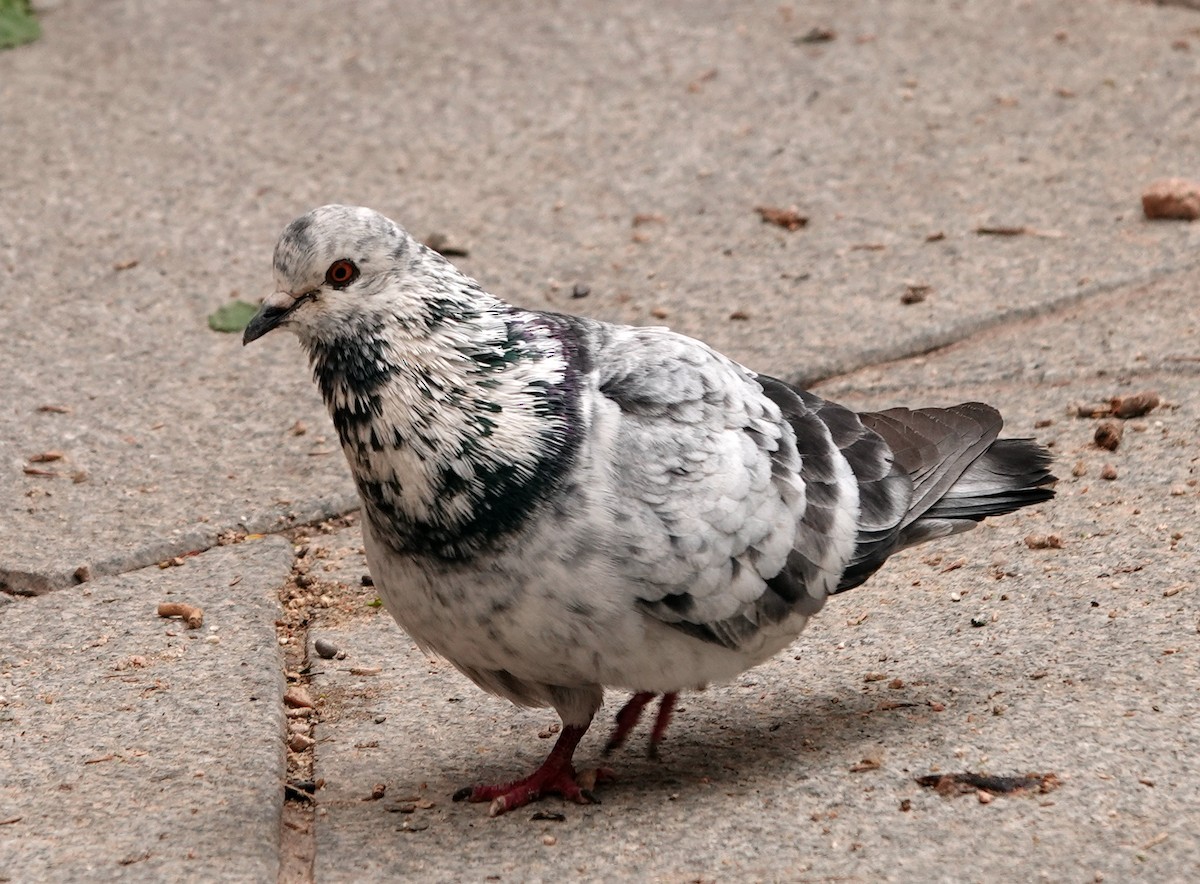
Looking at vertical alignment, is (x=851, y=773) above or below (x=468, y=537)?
below

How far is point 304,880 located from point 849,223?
377 centimetres

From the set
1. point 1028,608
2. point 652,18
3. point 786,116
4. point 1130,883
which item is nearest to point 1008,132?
point 786,116

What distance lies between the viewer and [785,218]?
6.18m

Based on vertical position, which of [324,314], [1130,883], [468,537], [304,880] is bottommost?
[304,880]

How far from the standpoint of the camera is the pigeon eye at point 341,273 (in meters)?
3.22

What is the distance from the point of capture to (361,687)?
3953 mm

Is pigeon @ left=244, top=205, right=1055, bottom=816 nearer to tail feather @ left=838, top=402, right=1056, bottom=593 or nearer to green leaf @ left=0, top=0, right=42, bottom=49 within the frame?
tail feather @ left=838, top=402, right=1056, bottom=593

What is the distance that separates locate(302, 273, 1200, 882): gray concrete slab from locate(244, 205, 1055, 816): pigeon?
0.74 ft

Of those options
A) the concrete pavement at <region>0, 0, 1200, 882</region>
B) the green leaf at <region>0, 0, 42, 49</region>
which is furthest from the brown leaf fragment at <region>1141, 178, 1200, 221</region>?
the green leaf at <region>0, 0, 42, 49</region>

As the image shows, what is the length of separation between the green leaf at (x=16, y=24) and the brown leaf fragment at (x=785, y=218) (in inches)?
141

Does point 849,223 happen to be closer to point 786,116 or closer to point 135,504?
point 786,116

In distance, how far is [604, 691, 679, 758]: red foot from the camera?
369 cm

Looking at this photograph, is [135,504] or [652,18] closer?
[135,504]

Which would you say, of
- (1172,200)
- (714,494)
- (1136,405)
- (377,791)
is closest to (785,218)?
(1172,200)
